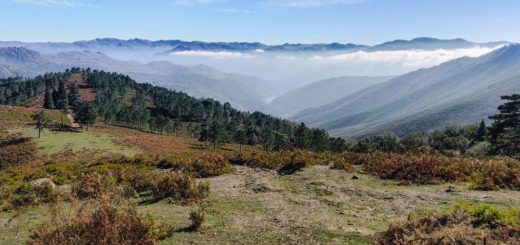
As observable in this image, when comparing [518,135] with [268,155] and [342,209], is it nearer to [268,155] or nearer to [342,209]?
[268,155]

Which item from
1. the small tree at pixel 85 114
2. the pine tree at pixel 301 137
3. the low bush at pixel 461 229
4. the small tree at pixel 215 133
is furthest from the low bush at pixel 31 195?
the pine tree at pixel 301 137

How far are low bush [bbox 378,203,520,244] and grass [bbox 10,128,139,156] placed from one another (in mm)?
67473

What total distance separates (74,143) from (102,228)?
8196 centimetres

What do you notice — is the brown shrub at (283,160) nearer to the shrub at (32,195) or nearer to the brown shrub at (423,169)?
the brown shrub at (423,169)

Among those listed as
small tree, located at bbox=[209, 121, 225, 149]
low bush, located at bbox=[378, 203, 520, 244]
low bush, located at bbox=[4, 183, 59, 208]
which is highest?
low bush, located at bbox=[378, 203, 520, 244]

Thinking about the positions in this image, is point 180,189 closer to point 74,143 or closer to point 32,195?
point 32,195

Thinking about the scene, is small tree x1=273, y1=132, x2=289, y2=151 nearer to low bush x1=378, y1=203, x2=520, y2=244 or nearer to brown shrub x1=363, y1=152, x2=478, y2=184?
brown shrub x1=363, y1=152, x2=478, y2=184

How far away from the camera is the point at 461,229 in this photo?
490 inches

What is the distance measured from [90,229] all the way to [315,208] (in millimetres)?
10877

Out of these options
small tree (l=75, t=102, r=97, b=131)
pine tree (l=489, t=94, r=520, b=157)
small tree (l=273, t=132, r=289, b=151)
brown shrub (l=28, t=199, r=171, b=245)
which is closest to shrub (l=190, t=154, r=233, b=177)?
brown shrub (l=28, t=199, r=171, b=245)

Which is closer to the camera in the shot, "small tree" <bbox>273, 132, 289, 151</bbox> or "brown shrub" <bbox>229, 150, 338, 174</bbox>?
"brown shrub" <bbox>229, 150, 338, 174</bbox>

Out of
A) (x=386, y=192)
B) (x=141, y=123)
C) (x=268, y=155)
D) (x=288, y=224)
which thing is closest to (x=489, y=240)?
(x=288, y=224)

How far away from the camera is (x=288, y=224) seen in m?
17.3

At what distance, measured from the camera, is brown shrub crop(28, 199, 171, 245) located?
12227 millimetres
